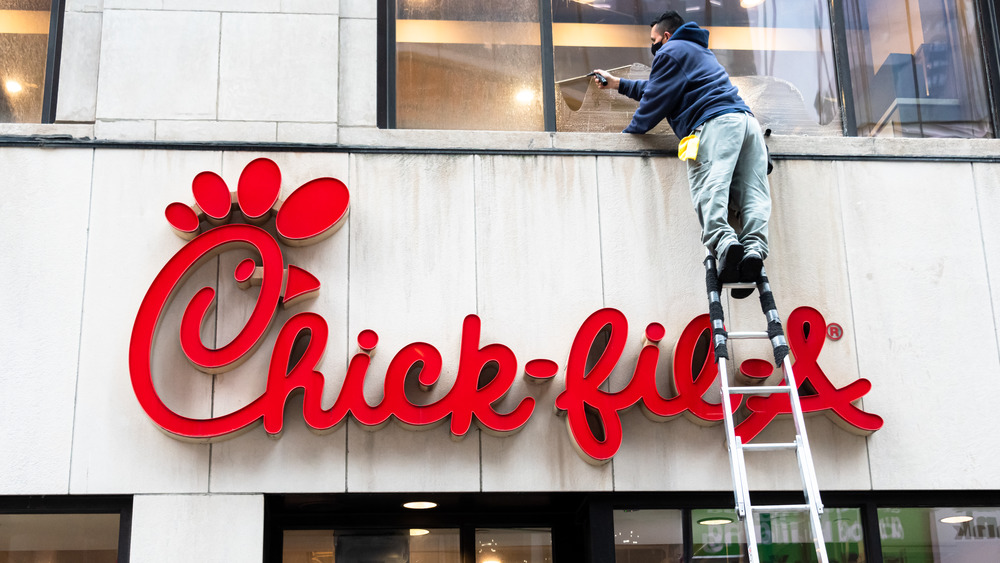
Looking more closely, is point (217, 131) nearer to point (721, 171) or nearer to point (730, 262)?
point (721, 171)

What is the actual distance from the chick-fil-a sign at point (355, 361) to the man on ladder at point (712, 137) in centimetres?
57

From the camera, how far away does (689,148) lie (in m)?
6.44

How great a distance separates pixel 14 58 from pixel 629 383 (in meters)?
4.66

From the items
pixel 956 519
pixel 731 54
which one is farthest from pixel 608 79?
pixel 956 519

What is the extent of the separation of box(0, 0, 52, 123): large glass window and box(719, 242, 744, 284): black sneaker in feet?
14.8

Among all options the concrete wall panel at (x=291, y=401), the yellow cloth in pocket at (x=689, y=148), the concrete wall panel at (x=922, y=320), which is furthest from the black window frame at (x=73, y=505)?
the concrete wall panel at (x=922, y=320)

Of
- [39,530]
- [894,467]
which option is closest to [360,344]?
[39,530]

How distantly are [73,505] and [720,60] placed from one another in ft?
17.0

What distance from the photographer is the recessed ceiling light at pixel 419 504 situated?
6.60m

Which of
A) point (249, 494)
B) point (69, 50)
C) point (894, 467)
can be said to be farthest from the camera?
point (69, 50)

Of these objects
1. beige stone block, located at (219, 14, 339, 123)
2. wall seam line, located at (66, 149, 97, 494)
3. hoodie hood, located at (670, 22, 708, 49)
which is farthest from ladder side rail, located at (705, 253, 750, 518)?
wall seam line, located at (66, 149, 97, 494)

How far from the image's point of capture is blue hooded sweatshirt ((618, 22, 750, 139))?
6551 mm

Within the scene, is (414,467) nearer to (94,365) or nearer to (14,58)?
(94,365)

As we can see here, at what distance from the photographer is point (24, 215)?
6344mm
